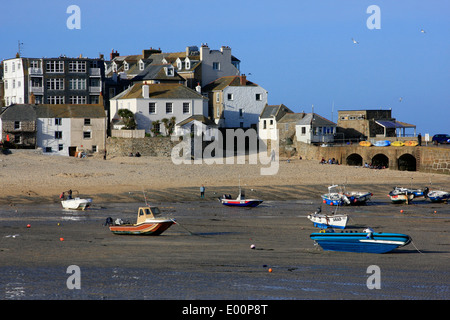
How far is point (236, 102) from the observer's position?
8619 centimetres

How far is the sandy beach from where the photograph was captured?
5112 cm

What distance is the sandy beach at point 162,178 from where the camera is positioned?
51125 mm

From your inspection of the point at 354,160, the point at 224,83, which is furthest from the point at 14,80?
the point at 354,160

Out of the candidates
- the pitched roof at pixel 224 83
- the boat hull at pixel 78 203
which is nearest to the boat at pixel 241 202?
the boat hull at pixel 78 203

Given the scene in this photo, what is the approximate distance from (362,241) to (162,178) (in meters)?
31.0

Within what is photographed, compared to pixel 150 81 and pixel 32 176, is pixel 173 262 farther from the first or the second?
pixel 150 81

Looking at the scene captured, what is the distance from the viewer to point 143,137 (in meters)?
72.6

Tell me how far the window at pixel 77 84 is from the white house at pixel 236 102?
14426mm

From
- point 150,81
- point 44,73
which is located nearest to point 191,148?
point 150,81

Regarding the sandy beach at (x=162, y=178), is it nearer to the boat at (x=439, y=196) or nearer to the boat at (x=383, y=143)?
the boat at (x=383, y=143)

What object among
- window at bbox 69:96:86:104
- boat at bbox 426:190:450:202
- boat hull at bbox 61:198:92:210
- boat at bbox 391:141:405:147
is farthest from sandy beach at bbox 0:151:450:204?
window at bbox 69:96:86:104

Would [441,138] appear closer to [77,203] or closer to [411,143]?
[411,143]

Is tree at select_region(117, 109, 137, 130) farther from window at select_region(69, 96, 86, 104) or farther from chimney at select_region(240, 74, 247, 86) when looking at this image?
chimney at select_region(240, 74, 247, 86)

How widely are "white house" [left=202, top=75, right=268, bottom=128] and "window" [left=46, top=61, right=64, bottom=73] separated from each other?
17.1 meters
